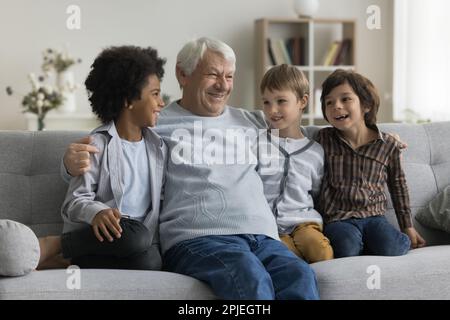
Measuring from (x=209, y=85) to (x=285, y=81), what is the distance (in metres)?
0.28

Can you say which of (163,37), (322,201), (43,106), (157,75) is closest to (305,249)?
(322,201)

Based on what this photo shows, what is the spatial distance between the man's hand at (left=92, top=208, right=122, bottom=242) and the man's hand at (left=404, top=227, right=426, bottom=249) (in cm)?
109

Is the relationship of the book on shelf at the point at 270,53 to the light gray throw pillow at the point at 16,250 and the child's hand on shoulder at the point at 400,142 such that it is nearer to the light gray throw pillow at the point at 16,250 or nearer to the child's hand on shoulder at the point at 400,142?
the child's hand on shoulder at the point at 400,142

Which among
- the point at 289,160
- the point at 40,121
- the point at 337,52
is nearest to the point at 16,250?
the point at 289,160

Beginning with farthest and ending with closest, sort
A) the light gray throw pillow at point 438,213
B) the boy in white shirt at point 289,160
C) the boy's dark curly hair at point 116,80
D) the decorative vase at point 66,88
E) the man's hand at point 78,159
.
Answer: the decorative vase at point 66,88, the light gray throw pillow at point 438,213, the boy in white shirt at point 289,160, the boy's dark curly hair at point 116,80, the man's hand at point 78,159

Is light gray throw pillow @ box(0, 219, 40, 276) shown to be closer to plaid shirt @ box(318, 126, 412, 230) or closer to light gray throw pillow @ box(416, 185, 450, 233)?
plaid shirt @ box(318, 126, 412, 230)

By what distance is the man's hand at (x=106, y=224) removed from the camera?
228 cm

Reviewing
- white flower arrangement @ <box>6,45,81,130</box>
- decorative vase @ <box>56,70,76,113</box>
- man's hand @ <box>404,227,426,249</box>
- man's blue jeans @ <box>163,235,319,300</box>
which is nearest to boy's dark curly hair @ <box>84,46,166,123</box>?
man's blue jeans @ <box>163,235,319,300</box>

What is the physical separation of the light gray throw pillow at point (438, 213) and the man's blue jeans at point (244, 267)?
27.5 inches

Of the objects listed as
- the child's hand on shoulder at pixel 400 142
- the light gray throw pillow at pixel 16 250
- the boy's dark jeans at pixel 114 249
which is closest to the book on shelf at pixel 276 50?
the child's hand on shoulder at pixel 400 142

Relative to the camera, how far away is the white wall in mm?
5922

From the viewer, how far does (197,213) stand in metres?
2.45

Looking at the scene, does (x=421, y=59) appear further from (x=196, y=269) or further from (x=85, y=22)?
(x=196, y=269)

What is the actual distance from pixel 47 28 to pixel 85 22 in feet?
0.97
